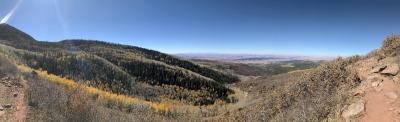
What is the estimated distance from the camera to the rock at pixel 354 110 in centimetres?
1024

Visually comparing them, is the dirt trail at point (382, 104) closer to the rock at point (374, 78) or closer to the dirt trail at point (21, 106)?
the rock at point (374, 78)

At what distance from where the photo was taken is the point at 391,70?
11.4 metres

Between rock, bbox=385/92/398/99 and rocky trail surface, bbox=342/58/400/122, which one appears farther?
rock, bbox=385/92/398/99

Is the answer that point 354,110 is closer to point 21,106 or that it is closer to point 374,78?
point 374,78

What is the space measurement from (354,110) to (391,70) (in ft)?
7.15

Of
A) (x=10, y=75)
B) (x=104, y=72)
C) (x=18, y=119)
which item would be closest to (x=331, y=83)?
(x=18, y=119)

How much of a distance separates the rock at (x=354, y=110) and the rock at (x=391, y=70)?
5.06 feet

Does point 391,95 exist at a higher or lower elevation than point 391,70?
lower

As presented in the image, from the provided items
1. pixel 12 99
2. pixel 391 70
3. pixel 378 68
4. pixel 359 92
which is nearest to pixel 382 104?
pixel 359 92

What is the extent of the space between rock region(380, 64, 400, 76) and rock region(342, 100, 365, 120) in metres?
1.54

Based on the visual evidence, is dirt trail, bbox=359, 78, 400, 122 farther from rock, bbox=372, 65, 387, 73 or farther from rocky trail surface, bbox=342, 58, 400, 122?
rock, bbox=372, 65, 387, 73

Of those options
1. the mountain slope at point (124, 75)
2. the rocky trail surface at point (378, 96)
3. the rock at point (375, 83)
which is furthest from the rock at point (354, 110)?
the mountain slope at point (124, 75)

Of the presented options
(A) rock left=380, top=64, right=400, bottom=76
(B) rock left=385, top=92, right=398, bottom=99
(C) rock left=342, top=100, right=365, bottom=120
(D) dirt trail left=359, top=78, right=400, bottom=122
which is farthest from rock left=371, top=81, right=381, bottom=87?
(C) rock left=342, top=100, right=365, bottom=120

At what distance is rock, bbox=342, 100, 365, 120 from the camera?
10.2m
